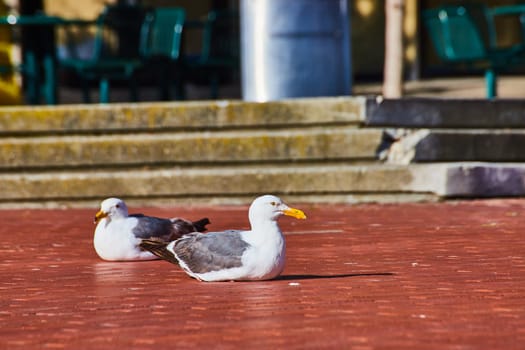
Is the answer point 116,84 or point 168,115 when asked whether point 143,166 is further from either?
point 116,84

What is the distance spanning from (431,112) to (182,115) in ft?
6.63

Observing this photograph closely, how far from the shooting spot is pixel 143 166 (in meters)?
10.4

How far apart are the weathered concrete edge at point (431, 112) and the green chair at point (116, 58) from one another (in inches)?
136

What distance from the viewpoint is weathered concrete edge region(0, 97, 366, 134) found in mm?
10328

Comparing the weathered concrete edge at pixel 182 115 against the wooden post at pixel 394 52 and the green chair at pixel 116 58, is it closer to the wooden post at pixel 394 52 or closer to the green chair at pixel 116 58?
the green chair at pixel 116 58

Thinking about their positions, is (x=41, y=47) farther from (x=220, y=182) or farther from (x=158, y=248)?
(x=158, y=248)

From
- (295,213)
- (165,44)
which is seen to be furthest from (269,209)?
(165,44)

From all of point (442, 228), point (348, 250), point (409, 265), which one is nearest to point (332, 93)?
point (442, 228)

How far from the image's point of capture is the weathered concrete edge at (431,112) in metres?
10.3

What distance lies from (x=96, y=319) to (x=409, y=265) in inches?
83.6

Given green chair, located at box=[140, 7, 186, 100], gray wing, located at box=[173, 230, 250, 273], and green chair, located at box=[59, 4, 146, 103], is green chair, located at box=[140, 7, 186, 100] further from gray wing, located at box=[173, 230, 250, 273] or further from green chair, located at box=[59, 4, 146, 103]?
gray wing, located at box=[173, 230, 250, 273]

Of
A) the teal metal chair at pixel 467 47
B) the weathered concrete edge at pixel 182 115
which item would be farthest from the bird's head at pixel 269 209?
the teal metal chair at pixel 467 47

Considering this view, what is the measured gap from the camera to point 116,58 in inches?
521

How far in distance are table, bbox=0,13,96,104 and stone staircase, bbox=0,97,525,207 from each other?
2.14 m
